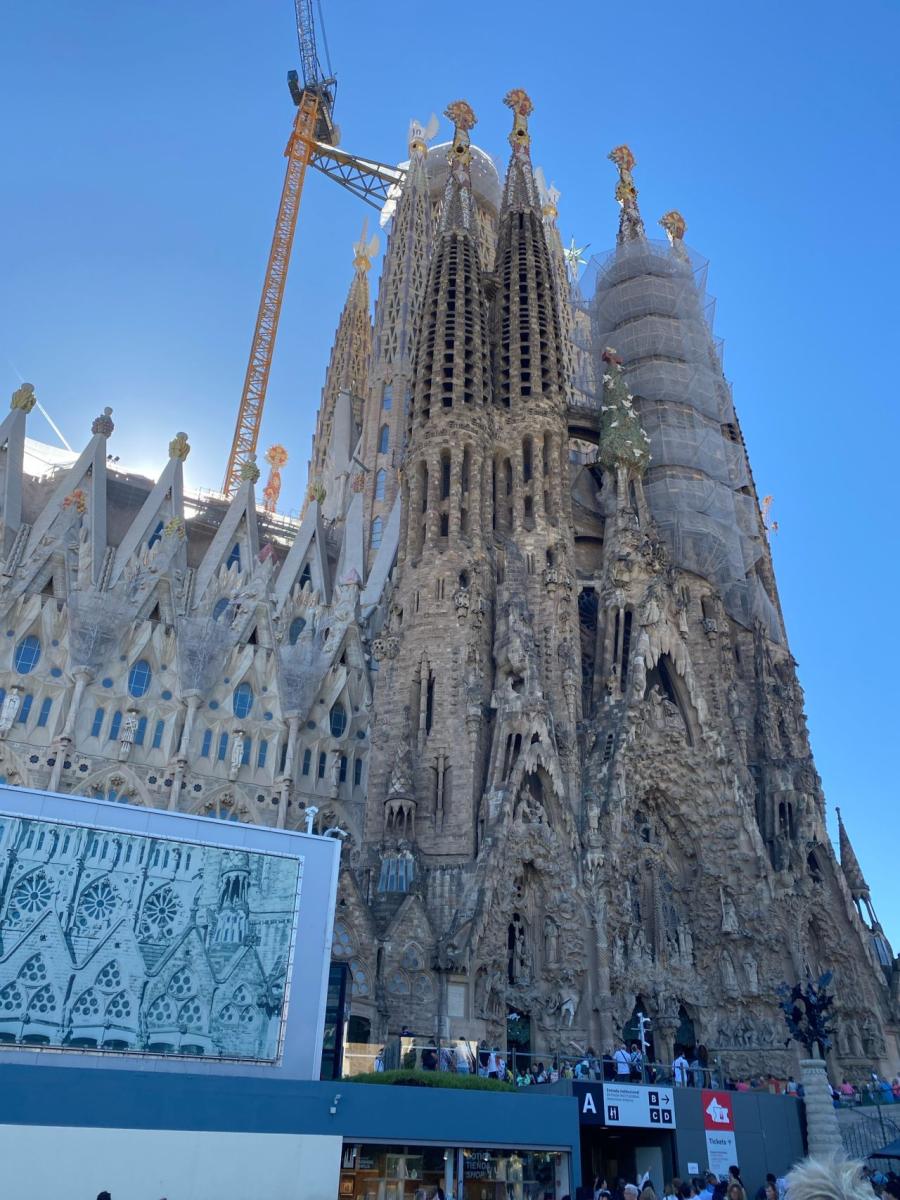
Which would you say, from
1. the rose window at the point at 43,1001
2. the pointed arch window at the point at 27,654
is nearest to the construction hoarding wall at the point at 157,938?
the rose window at the point at 43,1001

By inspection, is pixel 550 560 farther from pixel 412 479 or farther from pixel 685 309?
pixel 685 309

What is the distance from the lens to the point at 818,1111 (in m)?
20.0

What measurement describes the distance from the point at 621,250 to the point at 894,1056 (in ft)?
119

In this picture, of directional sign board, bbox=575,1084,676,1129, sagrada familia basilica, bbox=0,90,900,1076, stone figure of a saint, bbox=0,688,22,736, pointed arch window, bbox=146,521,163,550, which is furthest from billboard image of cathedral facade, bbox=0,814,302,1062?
pointed arch window, bbox=146,521,163,550

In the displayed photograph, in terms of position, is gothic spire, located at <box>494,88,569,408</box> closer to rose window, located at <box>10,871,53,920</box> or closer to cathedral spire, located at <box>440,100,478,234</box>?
cathedral spire, located at <box>440,100,478,234</box>

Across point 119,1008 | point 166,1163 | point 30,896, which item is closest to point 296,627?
point 30,896

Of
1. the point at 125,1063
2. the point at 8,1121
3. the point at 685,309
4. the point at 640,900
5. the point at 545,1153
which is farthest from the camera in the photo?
the point at 685,309

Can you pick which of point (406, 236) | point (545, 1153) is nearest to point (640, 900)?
point (545, 1153)

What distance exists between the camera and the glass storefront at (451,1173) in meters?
15.5

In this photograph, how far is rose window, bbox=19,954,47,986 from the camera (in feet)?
52.1

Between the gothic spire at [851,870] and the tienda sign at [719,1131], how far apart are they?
17.7 m

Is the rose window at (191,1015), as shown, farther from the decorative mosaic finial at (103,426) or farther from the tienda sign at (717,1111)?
the decorative mosaic finial at (103,426)

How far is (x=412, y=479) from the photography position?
36562mm

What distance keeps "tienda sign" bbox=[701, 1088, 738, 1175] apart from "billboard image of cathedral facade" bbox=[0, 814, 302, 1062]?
874 cm
